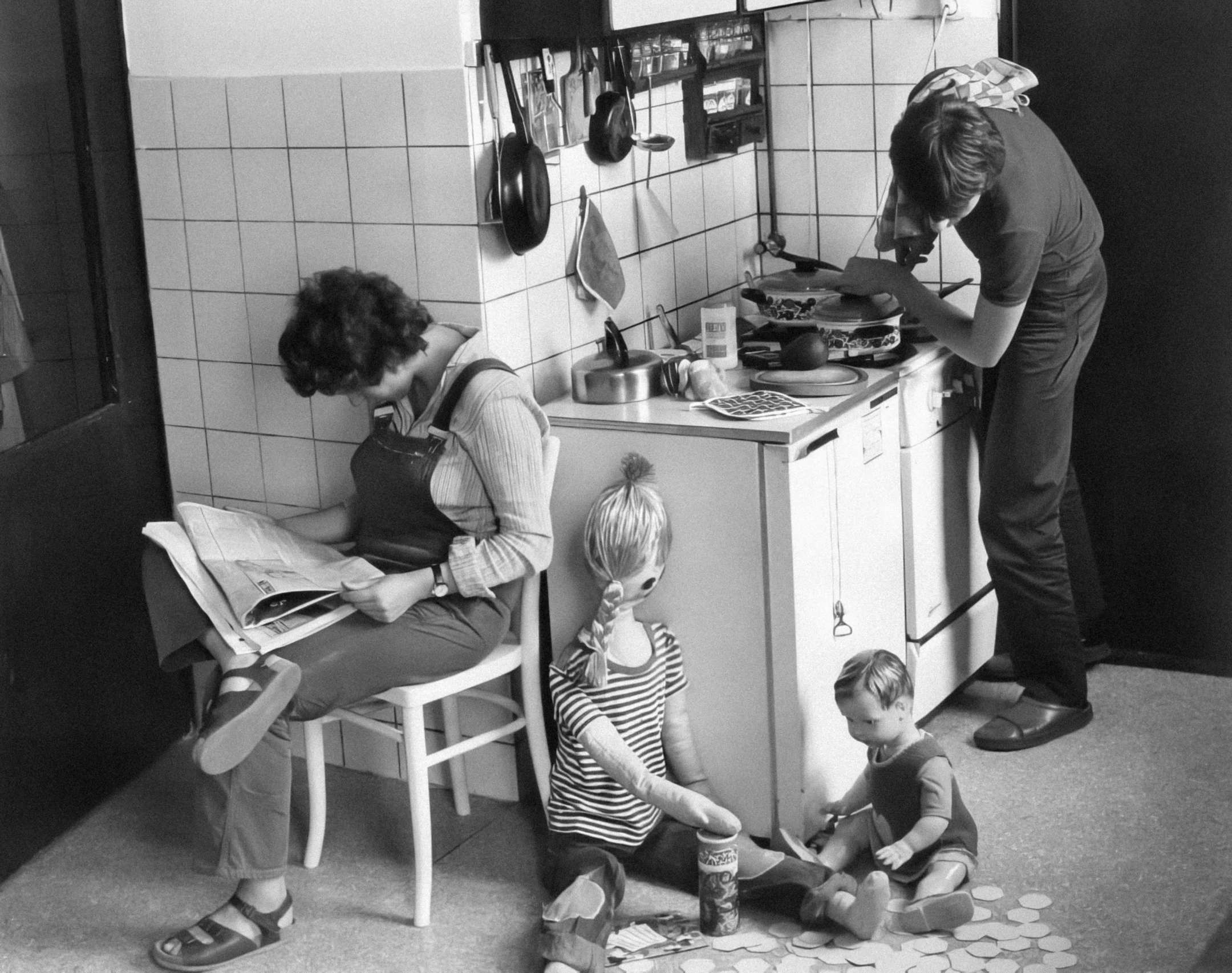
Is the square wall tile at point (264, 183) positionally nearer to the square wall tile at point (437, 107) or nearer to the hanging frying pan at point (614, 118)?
the square wall tile at point (437, 107)

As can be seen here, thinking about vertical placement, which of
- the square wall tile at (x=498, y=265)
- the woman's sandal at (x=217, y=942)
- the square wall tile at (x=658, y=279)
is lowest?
the woman's sandal at (x=217, y=942)

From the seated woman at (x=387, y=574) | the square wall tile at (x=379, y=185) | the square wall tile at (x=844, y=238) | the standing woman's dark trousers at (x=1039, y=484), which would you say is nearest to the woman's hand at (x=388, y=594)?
the seated woman at (x=387, y=574)

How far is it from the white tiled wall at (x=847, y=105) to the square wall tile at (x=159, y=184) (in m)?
1.26

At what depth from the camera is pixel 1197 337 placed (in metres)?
3.29

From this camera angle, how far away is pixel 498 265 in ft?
9.21

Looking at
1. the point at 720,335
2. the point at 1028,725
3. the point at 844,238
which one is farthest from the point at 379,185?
the point at 1028,725

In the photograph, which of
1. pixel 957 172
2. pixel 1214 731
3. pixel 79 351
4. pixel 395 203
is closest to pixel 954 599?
pixel 1214 731

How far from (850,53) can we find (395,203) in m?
→ 1.13

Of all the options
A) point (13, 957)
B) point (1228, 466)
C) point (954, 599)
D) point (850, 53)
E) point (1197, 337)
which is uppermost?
point (850, 53)

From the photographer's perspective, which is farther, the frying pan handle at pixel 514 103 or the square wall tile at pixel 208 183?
the square wall tile at pixel 208 183

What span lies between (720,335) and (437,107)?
72 centimetres

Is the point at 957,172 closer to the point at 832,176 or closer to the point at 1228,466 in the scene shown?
the point at 832,176

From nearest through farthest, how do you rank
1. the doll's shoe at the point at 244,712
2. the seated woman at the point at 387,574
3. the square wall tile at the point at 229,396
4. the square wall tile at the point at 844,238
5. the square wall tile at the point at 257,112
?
the doll's shoe at the point at 244,712
the seated woman at the point at 387,574
the square wall tile at the point at 257,112
the square wall tile at the point at 229,396
the square wall tile at the point at 844,238

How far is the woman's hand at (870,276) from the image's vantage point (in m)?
3.00
